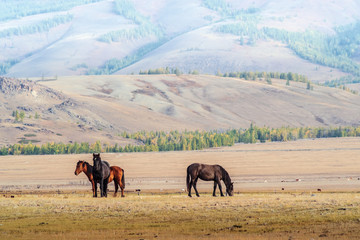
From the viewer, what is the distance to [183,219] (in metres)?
34.3

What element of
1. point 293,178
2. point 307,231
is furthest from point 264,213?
point 293,178

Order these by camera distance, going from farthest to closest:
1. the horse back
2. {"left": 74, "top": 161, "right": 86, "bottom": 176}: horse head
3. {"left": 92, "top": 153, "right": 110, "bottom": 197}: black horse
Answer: the horse back, {"left": 74, "top": 161, "right": 86, "bottom": 176}: horse head, {"left": 92, "top": 153, "right": 110, "bottom": 197}: black horse

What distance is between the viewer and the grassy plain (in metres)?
30.3

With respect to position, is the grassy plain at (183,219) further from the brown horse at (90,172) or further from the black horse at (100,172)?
the brown horse at (90,172)

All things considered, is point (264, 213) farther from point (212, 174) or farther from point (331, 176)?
point (331, 176)

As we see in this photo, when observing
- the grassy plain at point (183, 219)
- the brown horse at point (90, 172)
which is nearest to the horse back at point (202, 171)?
the brown horse at point (90, 172)

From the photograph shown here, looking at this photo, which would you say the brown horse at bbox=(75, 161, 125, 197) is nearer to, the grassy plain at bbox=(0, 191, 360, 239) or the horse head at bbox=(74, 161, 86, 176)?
the horse head at bbox=(74, 161, 86, 176)

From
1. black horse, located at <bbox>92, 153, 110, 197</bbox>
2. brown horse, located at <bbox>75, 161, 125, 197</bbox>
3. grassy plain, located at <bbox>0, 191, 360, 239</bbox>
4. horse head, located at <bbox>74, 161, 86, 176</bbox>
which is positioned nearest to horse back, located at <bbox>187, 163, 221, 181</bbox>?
brown horse, located at <bbox>75, 161, 125, 197</bbox>

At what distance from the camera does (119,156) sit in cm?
15538

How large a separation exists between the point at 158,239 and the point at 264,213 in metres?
7.84

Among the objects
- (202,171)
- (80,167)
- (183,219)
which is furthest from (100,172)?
(183,219)

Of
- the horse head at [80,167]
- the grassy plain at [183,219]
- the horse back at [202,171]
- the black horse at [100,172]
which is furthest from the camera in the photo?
the horse back at [202,171]

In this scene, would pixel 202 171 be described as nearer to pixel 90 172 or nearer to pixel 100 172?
pixel 100 172

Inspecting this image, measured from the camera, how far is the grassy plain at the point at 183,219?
99.3ft
